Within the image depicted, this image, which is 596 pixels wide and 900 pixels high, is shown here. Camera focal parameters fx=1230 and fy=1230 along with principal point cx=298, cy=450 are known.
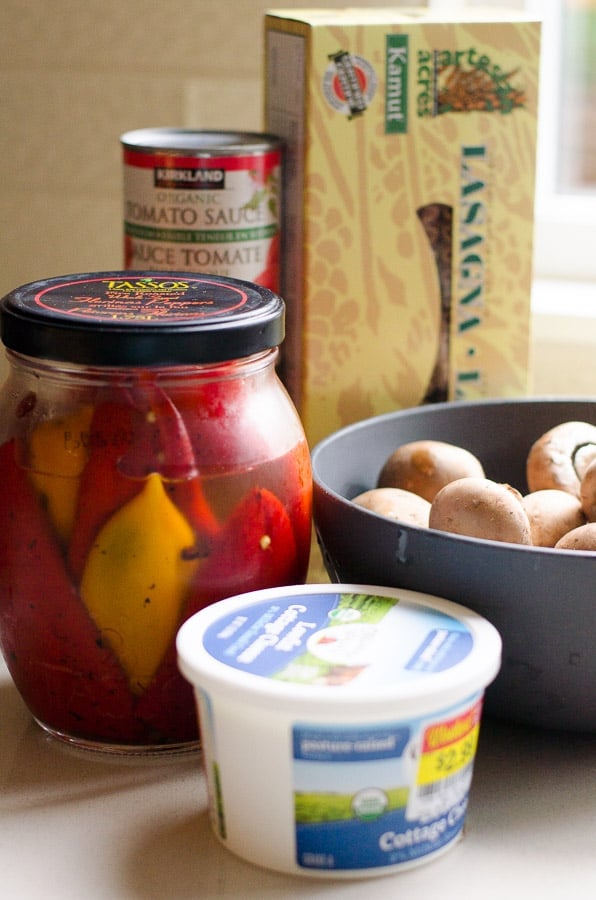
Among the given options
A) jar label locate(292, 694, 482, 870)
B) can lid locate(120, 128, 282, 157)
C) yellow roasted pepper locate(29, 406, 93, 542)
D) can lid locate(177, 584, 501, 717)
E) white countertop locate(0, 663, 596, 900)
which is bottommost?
white countertop locate(0, 663, 596, 900)

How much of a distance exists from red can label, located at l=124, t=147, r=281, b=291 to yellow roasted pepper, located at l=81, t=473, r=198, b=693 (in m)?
0.28

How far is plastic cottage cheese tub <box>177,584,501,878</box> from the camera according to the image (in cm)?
50

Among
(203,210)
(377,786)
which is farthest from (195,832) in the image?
(203,210)

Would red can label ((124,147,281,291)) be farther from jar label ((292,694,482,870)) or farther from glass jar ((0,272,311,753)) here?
jar label ((292,694,482,870))

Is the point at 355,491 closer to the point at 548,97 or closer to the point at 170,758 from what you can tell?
the point at 170,758

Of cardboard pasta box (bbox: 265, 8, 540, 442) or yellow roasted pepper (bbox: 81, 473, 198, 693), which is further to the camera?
cardboard pasta box (bbox: 265, 8, 540, 442)

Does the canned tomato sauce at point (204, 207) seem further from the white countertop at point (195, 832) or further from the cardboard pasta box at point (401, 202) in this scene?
the white countertop at point (195, 832)

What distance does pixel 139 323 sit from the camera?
1.87ft

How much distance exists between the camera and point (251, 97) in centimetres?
113

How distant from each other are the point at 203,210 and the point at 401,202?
0.15 m

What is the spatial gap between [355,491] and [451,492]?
0.49ft

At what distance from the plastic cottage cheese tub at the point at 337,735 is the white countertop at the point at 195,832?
13mm

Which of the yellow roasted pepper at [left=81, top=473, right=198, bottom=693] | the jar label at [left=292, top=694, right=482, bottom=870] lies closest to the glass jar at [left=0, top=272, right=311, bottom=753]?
the yellow roasted pepper at [left=81, top=473, right=198, bottom=693]

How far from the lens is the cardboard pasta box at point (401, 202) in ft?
2.74
